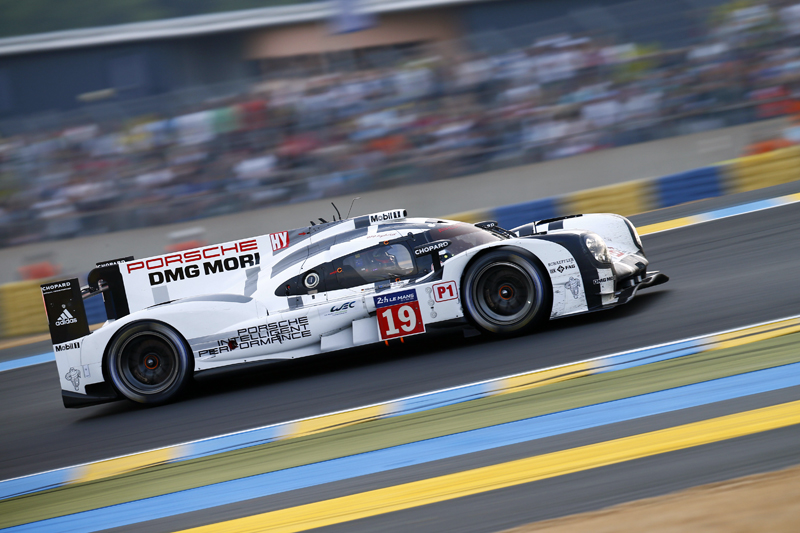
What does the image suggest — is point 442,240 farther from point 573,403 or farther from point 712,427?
point 712,427

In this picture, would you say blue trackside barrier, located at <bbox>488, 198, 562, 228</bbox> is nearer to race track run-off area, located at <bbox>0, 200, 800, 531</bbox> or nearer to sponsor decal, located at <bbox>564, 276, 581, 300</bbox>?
race track run-off area, located at <bbox>0, 200, 800, 531</bbox>

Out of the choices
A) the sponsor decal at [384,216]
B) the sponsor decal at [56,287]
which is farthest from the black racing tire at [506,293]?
the sponsor decal at [56,287]

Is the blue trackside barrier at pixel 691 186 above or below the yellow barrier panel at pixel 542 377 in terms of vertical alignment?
above

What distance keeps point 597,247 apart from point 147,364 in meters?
3.71


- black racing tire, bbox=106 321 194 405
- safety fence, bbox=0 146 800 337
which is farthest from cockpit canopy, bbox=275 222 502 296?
safety fence, bbox=0 146 800 337

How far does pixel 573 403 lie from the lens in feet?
15.4

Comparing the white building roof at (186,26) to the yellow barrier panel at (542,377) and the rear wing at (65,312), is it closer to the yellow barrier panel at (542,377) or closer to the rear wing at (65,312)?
the rear wing at (65,312)

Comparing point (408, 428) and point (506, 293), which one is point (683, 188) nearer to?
point (506, 293)

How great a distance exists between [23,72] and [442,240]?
14729 mm

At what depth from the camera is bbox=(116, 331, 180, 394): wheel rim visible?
6.30 m

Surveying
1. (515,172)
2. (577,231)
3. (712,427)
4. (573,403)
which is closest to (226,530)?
(573,403)

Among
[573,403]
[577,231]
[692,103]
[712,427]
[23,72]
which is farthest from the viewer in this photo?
[23,72]

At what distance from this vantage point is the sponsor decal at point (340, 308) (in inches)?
233

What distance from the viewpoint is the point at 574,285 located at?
5648 mm
